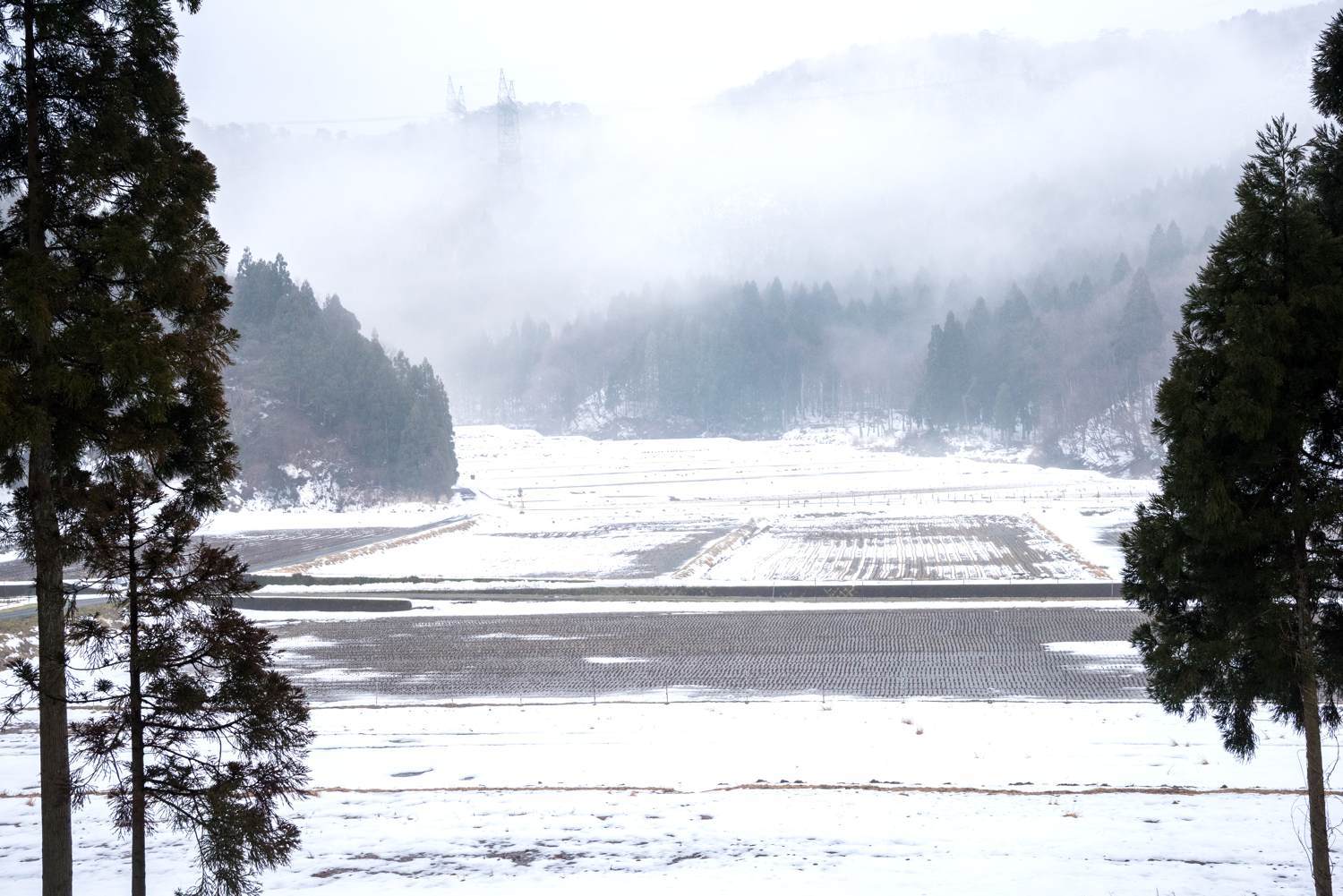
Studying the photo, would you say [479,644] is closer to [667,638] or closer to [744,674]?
[667,638]

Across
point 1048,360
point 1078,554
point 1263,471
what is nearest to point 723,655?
point 1263,471

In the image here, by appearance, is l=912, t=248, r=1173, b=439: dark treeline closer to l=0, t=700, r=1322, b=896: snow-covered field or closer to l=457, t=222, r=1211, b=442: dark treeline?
l=457, t=222, r=1211, b=442: dark treeline

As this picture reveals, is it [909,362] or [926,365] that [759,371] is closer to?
[909,362]

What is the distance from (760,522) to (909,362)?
113 meters

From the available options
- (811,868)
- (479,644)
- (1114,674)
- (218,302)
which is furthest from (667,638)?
(218,302)

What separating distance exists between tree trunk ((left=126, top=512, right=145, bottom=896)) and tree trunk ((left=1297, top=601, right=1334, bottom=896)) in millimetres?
9453

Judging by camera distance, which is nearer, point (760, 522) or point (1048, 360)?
point (760, 522)

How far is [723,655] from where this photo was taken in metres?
28.5

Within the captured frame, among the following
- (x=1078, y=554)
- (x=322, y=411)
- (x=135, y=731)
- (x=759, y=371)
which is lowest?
(x=1078, y=554)

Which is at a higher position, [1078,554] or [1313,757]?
[1313,757]

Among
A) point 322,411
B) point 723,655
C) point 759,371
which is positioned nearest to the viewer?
point 723,655

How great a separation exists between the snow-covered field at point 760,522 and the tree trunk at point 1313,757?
3241cm

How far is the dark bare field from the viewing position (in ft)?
80.0

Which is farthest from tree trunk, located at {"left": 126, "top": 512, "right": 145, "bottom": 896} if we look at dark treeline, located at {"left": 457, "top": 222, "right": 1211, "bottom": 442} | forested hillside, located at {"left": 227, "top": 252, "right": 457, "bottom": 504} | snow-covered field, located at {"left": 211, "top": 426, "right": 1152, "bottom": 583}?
dark treeline, located at {"left": 457, "top": 222, "right": 1211, "bottom": 442}
